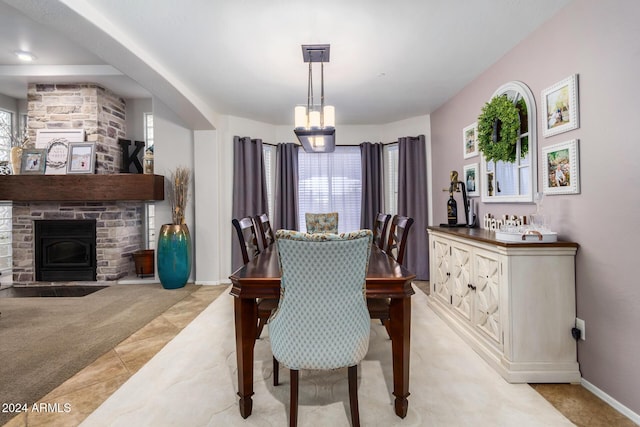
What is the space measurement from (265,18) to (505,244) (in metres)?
2.24

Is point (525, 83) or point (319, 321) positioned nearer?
point (319, 321)

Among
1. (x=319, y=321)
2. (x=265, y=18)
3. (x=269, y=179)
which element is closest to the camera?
(x=319, y=321)

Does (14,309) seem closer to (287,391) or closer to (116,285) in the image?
(116,285)

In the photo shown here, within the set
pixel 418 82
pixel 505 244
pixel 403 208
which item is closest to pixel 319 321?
pixel 505 244

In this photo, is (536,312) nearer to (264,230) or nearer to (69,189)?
(264,230)

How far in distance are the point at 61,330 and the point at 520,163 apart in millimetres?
4313

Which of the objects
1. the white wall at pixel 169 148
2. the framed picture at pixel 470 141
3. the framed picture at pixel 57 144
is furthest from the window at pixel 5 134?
the framed picture at pixel 470 141

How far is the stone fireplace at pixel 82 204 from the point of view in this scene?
170 inches

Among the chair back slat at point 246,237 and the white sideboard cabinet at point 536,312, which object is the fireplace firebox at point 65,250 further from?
the white sideboard cabinet at point 536,312

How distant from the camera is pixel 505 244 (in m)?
1.94

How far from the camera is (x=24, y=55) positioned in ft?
11.6

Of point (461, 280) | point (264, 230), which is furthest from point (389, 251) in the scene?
point (264, 230)

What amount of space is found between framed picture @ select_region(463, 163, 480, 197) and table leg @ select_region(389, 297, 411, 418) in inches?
84.7

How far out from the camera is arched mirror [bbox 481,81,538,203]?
233 centimetres
